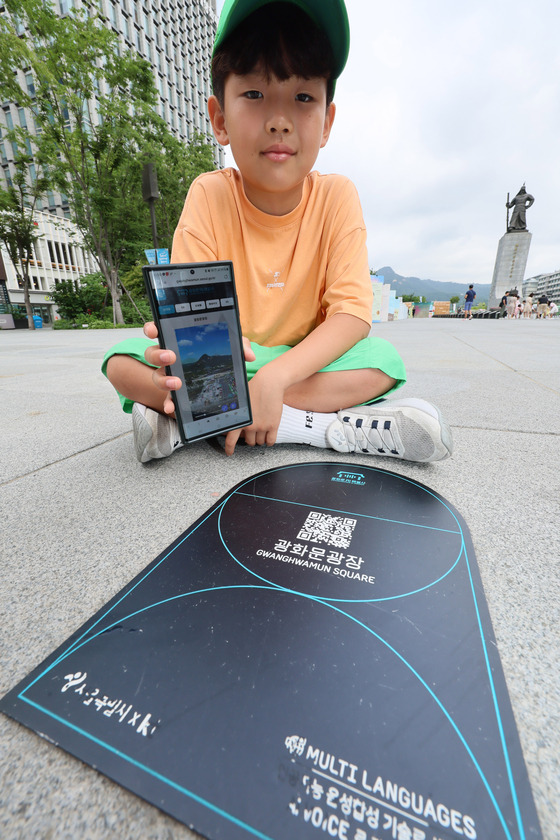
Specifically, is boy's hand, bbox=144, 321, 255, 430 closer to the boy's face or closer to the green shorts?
the green shorts

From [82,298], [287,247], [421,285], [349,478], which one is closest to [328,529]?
[349,478]

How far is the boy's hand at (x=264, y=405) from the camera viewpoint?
2.96 ft

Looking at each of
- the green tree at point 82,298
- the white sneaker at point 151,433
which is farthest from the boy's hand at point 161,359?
the green tree at point 82,298

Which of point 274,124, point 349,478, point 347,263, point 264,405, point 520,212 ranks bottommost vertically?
point 349,478

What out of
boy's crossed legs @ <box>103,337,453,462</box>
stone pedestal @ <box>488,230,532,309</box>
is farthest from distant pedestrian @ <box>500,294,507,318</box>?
boy's crossed legs @ <box>103,337,453,462</box>

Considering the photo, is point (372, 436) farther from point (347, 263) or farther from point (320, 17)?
point (320, 17)

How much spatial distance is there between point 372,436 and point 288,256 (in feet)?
2.10

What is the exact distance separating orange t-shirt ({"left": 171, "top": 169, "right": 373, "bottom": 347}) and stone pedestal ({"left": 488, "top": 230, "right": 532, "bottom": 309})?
676 inches

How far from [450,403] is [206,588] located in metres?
1.41

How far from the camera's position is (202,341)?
81cm

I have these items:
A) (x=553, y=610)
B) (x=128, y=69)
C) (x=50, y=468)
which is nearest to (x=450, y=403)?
(x=553, y=610)

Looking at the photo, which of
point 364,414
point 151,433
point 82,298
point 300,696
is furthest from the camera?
point 82,298

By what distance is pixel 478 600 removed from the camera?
47cm

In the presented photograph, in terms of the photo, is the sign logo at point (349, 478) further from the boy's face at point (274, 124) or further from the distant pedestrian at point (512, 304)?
the distant pedestrian at point (512, 304)
